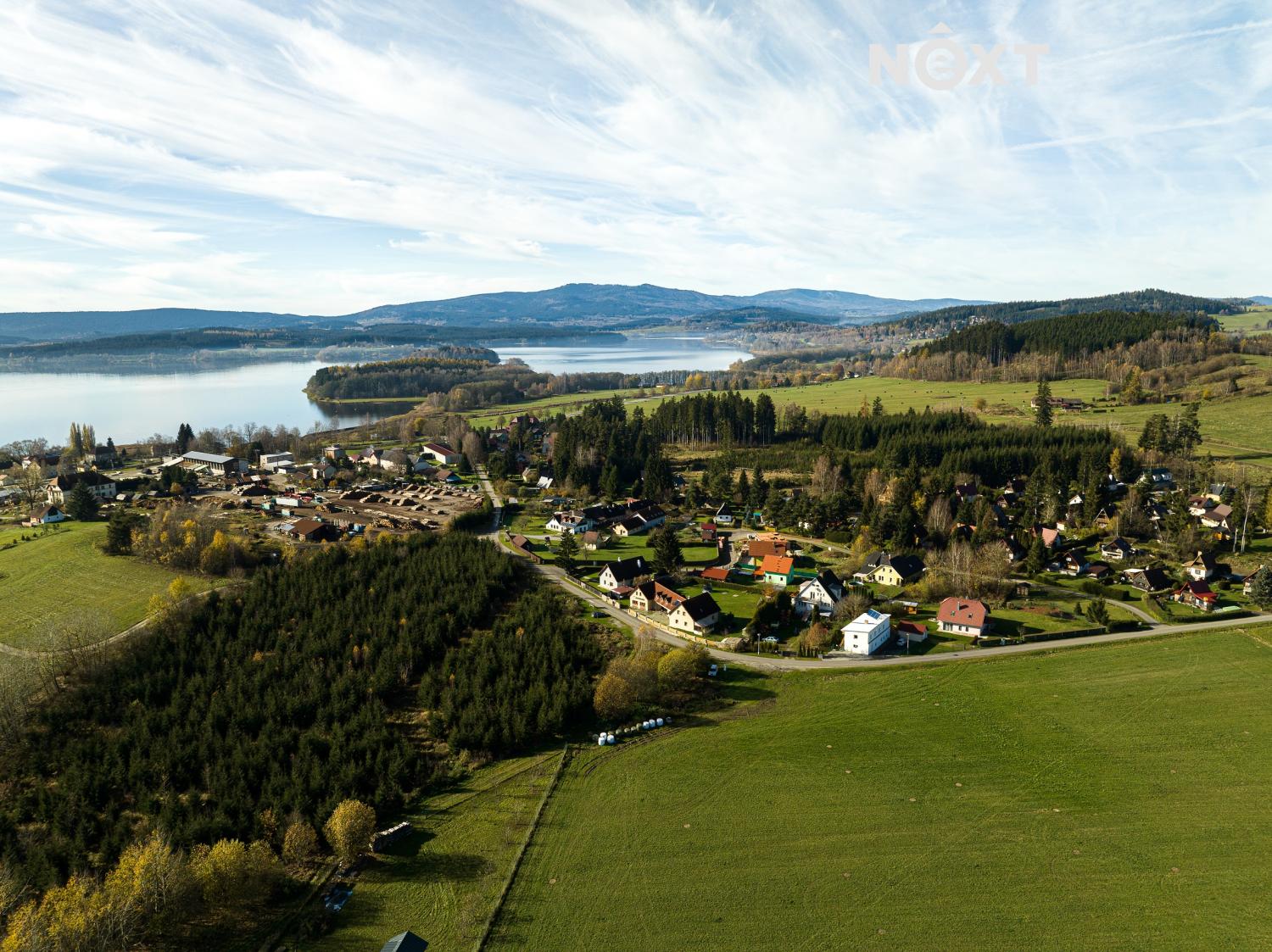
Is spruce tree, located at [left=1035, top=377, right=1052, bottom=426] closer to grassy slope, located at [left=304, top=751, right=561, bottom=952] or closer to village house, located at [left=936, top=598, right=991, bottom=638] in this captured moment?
village house, located at [left=936, top=598, right=991, bottom=638]

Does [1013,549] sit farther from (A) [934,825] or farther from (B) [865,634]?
(A) [934,825]

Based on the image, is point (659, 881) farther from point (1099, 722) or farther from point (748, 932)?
point (1099, 722)

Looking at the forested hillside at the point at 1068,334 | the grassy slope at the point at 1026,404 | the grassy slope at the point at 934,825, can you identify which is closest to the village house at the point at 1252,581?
the grassy slope at the point at 934,825

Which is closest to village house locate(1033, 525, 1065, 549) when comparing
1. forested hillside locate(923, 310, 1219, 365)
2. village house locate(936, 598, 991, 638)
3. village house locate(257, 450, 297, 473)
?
village house locate(936, 598, 991, 638)

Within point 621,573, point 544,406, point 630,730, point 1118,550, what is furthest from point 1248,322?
point 630,730

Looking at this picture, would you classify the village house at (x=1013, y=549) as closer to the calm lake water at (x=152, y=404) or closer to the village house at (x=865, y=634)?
the village house at (x=865, y=634)

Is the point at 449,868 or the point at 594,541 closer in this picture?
the point at 449,868
